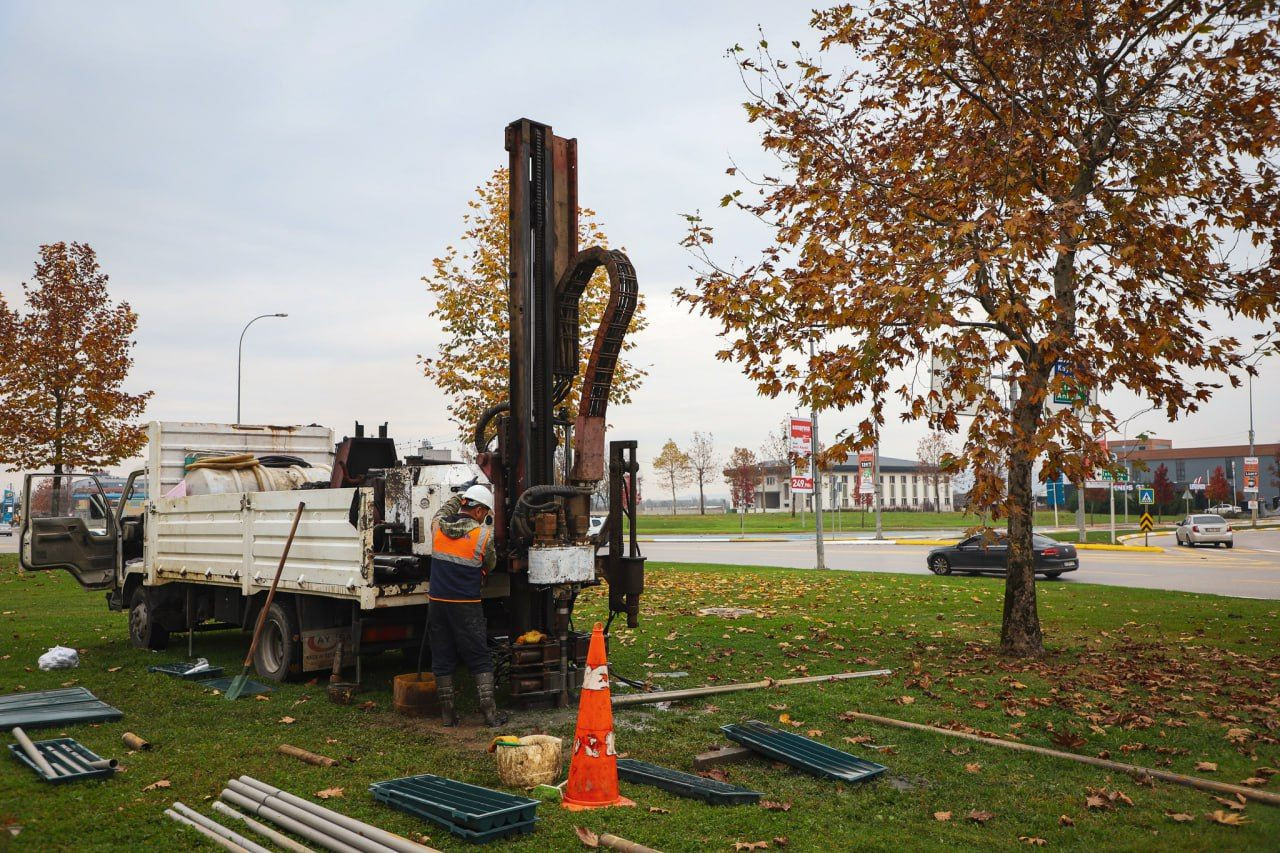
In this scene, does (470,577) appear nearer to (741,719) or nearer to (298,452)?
(741,719)

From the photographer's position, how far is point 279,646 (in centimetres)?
971

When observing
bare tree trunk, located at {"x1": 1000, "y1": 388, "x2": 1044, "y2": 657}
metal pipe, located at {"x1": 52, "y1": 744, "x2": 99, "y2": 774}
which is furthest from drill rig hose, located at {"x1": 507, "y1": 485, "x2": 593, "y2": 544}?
bare tree trunk, located at {"x1": 1000, "y1": 388, "x2": 1044, "y2": 657}

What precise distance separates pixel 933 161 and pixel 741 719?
22.0 ft

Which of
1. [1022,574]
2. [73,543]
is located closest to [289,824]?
[1022,574]

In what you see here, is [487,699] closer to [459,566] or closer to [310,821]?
[459,566]

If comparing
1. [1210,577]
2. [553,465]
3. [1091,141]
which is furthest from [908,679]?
[1210,577]

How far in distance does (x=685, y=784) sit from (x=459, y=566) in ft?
8.72

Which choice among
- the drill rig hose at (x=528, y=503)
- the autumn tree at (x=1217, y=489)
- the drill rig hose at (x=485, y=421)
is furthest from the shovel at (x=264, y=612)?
the autumn tree at (x=1217, y=489)

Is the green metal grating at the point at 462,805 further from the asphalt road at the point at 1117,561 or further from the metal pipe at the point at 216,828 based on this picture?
the asphalt road at the point at 1117,561

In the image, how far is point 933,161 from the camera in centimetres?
1098

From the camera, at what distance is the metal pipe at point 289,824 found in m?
4.71

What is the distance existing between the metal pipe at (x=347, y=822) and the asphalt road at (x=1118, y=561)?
18.3 meters

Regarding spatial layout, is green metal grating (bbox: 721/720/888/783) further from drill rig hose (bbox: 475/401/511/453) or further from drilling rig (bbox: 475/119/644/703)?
drill rig hose (bbox: 475/401/511/453)

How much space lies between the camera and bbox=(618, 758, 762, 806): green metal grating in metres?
5.62
